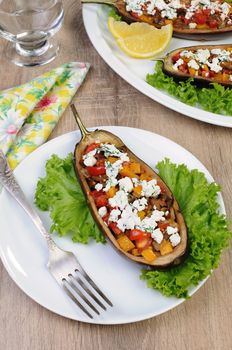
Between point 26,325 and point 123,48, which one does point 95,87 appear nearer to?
point 123,48

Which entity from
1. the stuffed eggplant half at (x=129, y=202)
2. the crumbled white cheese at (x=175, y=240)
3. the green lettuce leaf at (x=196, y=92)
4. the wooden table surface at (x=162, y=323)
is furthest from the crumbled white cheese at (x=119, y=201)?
the green lettuce leaf at (x=196, y=92)

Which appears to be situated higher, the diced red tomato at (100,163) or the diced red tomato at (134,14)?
the diced red tomato at (134,14)

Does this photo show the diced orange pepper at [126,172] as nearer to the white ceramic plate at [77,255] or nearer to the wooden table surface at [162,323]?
the white ceramic plate at [77,255]

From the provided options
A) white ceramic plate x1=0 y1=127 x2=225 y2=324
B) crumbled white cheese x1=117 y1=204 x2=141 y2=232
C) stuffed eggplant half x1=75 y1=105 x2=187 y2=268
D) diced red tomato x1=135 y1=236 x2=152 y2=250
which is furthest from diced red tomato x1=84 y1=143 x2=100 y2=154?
diced red tomato x1=135 y1=236 x2=152 y2=250

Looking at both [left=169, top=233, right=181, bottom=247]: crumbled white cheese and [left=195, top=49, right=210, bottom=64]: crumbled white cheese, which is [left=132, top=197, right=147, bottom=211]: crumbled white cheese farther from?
[left=195, top=49, right=210, bottom=64]: crumbled white cheese

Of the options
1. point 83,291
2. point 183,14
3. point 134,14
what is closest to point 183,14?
point 183,14

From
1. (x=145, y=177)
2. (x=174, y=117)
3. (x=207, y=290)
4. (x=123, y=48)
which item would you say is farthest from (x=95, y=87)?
(x=207, y=290)

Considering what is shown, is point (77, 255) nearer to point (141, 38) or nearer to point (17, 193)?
point (17, 193)

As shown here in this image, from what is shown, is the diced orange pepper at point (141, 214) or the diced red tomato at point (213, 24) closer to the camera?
the diced orange pepper at point (141, 214)
